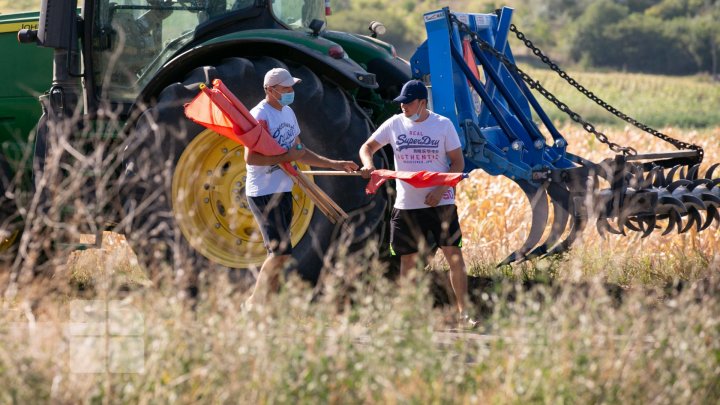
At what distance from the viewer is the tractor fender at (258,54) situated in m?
7.30

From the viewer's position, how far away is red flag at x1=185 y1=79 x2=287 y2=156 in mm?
6625

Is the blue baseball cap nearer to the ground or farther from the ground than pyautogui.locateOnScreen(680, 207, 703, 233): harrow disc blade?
farther from the ground

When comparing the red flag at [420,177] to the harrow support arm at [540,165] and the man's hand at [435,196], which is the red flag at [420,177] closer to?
the man's hand at [435,196]

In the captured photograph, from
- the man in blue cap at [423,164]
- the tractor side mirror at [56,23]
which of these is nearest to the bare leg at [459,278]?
the man in blue cap at [423,164]

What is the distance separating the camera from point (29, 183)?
849 cm

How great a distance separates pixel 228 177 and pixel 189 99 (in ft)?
1.80

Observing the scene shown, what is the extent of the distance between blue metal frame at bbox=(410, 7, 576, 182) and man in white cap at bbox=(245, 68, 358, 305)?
1.33 metres

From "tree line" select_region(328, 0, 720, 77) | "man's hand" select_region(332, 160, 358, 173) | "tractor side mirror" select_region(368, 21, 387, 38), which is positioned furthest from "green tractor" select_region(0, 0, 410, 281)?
"tree line" select_region(328, 0, 720, 77)

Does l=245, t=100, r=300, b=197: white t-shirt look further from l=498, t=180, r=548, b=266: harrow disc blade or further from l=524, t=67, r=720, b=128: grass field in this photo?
l=524, t=67, r=720, b=128: grass field

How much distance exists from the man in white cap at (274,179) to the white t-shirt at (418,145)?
0.54m

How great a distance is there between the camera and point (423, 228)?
700 centimetres

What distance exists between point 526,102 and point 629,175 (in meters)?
1.35

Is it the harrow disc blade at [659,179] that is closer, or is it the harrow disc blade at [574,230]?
the harrow disc blade at [574,230]

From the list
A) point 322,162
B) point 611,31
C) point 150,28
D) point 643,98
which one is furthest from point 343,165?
point 611,31
